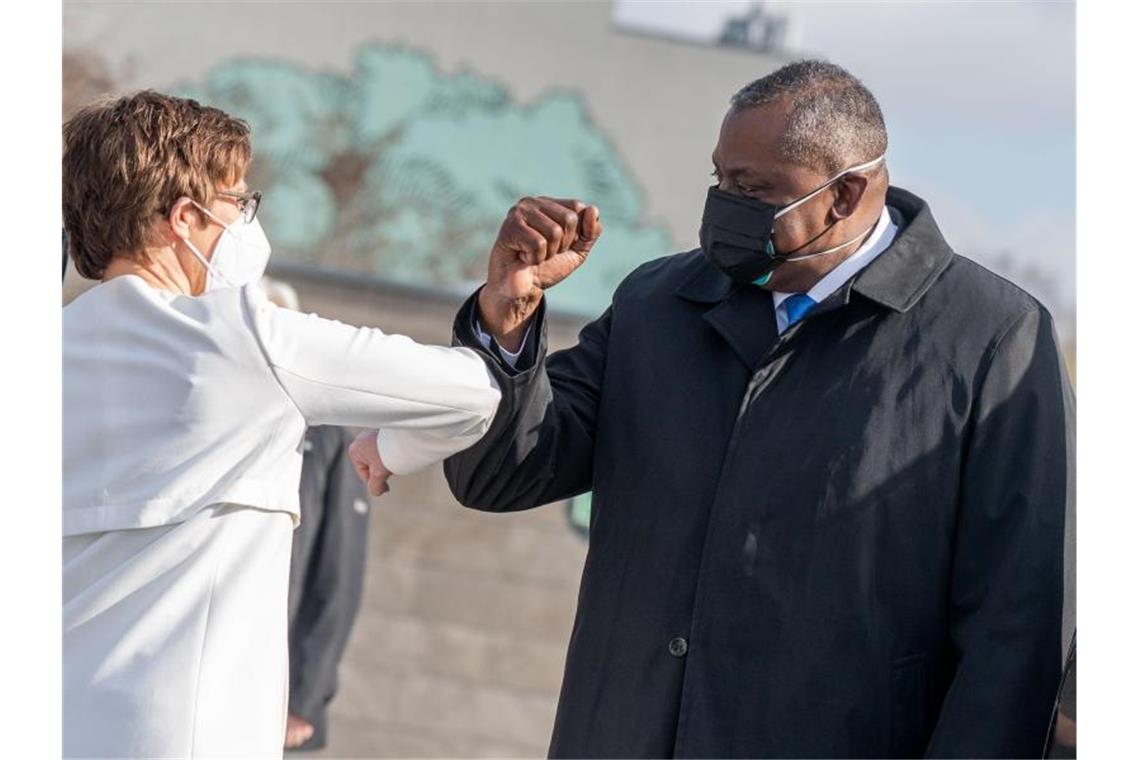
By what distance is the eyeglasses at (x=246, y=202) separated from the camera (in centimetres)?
273

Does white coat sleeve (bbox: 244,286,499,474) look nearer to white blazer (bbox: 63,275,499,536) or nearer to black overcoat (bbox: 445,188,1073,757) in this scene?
white blazer (bbox: 63,275,499,536)

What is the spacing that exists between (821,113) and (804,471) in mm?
702

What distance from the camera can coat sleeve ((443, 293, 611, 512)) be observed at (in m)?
2.94

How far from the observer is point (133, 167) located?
2.64 meters

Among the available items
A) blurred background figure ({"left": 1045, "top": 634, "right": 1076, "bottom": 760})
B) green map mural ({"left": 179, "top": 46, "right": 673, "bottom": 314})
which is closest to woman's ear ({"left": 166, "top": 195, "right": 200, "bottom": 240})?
blurred background figure ({"left": 1045, "top": 634, "right": 1076, "bottom": 760})

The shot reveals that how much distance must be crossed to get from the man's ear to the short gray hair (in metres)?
0.03

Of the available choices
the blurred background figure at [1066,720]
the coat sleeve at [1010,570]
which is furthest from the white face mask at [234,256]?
the blurred background figure at [1066,720]

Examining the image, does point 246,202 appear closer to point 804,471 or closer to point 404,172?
point 804,471

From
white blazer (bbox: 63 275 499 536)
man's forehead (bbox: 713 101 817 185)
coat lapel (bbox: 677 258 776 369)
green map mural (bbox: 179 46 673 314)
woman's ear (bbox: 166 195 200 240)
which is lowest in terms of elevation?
white blazer (bbox: 63 275 499 536)

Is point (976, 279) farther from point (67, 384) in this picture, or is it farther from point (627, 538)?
point (67, 384)

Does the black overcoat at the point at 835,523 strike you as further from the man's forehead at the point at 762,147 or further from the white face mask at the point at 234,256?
the white face mask at the point at 234,256

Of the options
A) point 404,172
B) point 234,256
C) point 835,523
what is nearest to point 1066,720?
point 835,523

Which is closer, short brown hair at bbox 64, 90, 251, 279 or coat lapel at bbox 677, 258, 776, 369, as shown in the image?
short brown hair at bbox 64, 90, 251, 279

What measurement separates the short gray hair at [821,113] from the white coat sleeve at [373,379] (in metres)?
0.81
